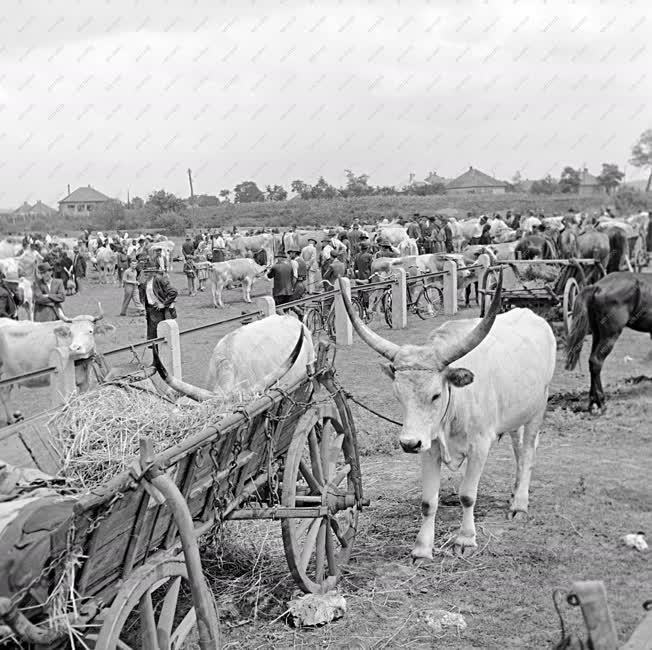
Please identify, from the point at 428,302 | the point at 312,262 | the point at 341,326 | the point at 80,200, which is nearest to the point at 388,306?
the point at 428,302

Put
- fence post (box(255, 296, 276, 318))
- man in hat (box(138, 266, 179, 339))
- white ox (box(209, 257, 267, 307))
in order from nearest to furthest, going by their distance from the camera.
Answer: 1. fence post (box(255, 296, 276, 318))
2. man in hat (box(138, 266, 179, 339))
3. white ox (box(209, 257, 267, 307))

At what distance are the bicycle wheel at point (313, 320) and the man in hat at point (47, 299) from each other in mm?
4298

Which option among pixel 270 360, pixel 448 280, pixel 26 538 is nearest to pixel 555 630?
pixel 26 538

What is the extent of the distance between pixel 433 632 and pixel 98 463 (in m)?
2.31

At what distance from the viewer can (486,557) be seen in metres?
5.99

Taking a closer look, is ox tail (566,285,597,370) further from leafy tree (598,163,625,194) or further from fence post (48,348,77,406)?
leafy tree (598,163,625,194)

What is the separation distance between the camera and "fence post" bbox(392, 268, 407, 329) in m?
17.5

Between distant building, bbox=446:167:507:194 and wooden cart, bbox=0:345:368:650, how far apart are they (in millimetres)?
86968

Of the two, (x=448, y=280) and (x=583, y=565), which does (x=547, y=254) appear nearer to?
(x=448, y=280)

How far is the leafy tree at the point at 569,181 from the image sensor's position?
274 ft

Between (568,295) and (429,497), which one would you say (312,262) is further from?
(429,497)

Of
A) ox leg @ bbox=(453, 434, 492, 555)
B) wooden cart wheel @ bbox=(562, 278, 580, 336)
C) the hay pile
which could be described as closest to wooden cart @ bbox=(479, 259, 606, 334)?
wooden cart wheel @ bbox=(562, 278, 580, 336)

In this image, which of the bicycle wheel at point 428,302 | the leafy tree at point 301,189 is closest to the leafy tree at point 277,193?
the leafy tree at point 301,189

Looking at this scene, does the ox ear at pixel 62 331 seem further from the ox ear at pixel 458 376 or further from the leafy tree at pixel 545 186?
the leafy tree at pixel 545 186
